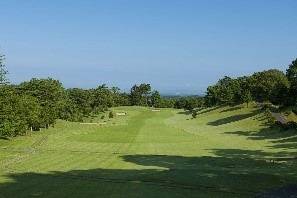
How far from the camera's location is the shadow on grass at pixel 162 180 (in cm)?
3090

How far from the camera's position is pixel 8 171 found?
4297 cm

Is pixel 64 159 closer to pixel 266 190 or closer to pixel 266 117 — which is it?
pixel 266 190

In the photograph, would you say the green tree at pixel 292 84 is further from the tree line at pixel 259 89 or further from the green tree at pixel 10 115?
the green tree at pixel 10 115

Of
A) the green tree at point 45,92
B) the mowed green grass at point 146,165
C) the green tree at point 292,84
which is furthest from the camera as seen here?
the green tree at point 45,92

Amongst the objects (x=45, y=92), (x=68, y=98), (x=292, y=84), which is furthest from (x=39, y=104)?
(x=292, y=84)

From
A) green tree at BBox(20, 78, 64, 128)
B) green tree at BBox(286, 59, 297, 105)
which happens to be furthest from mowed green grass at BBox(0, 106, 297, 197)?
green tree at BBox(20, 78, 64, 128)

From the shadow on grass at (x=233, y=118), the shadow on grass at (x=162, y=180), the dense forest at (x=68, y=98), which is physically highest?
the dense forest at (x=68, y=98)

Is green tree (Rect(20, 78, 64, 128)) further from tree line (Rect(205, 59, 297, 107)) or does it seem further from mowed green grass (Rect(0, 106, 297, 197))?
tree line (Rect(205, 59, 297, 107))

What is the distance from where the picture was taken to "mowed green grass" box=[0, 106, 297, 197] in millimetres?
32250

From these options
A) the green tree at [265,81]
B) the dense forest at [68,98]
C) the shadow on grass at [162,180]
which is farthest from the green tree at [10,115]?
the green tree at [265,81]

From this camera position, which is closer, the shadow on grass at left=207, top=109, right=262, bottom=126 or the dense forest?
the dense forest

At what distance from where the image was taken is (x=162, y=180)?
119 ft

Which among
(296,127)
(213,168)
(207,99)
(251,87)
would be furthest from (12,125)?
(207,99)

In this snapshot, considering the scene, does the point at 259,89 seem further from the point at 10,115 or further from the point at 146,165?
the point at 146,165
